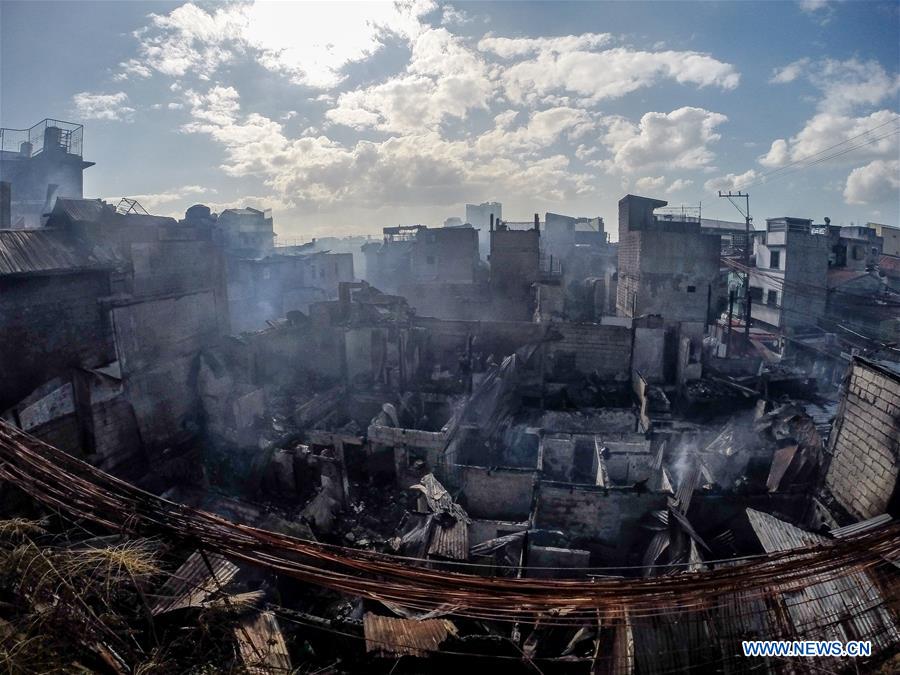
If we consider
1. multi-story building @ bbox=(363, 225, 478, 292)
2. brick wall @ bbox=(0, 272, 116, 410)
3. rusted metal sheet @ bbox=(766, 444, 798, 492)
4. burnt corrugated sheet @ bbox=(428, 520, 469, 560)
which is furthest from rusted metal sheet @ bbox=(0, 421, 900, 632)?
multi-story building @ bbox=(363, 225, 478, 292)

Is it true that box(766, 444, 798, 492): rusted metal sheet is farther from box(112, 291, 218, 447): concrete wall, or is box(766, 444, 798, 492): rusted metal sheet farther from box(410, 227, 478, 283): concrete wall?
box(410, 227, 478, 283): concrete wall

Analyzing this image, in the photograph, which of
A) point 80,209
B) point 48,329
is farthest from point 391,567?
point 80,209

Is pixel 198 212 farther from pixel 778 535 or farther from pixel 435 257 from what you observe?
pixel 778 535

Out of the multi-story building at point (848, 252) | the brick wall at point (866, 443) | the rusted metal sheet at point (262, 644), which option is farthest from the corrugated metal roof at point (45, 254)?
the multi-story building at point (848, 252)

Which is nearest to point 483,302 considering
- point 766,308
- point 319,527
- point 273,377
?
point 273,377

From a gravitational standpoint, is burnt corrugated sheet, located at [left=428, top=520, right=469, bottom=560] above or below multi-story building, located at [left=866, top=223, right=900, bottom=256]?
below

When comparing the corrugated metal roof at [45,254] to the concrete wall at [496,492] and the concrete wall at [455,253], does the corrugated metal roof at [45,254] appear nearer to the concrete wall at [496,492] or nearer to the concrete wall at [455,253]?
the concrete wall at [496,492]
